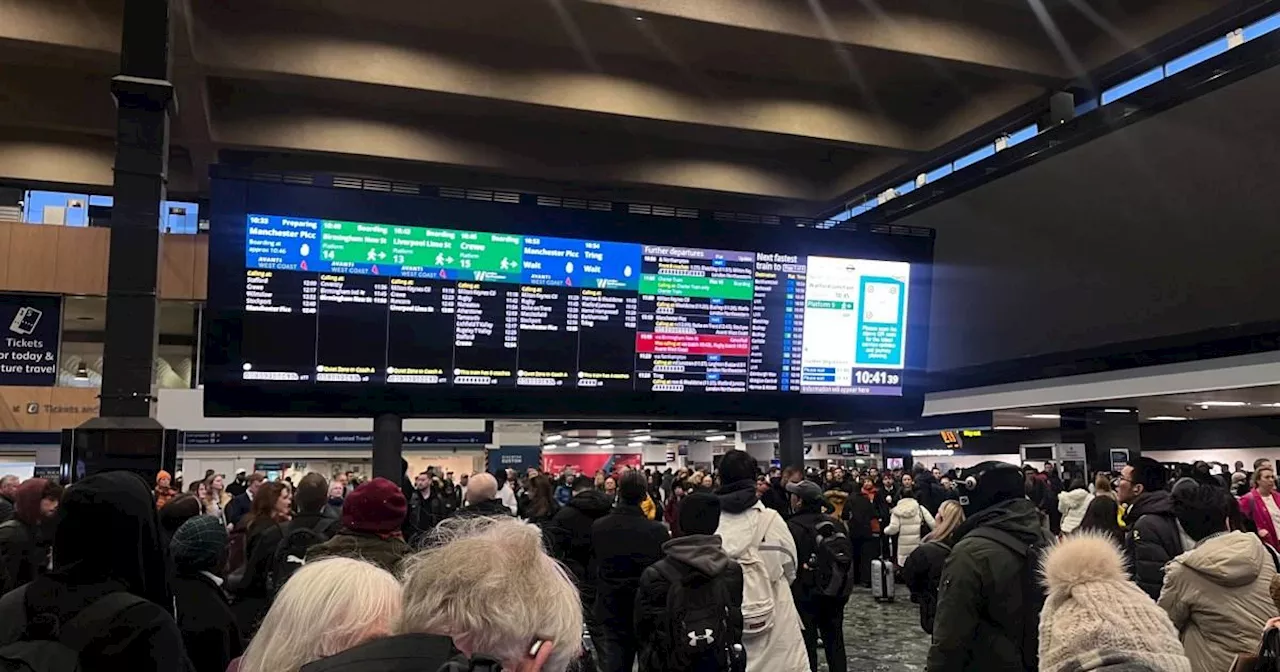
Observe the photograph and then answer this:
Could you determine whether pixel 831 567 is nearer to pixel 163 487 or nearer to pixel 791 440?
pixel 791 440

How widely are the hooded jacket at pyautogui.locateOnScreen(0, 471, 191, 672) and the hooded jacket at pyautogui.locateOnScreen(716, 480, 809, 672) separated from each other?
2539 mm

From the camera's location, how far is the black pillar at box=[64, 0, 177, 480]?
5781 millimetres

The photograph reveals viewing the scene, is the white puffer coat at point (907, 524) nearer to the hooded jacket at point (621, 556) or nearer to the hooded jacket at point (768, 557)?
the hooded jacket at point (621, 556)

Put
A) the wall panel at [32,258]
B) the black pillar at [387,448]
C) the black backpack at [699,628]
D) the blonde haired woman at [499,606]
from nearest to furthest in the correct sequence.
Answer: the blonde haired woman at [499,606] < the black backpack at [699,628] < the black pillar at [387,448] < the wall panel at [32,258]

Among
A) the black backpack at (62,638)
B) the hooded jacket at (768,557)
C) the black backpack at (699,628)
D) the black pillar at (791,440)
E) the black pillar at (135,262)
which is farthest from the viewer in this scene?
the black pillar at (791,440)

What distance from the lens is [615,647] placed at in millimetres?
5555

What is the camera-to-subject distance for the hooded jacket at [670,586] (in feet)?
12.4

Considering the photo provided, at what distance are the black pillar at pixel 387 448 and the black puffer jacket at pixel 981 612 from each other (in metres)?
5.26

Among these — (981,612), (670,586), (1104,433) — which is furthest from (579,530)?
(1104,433)

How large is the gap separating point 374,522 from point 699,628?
1384 millimetres

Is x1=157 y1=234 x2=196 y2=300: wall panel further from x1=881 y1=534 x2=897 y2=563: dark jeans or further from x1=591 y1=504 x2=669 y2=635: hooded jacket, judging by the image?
x1=591 y1=504 x2=669 y2=635: hooded jacket

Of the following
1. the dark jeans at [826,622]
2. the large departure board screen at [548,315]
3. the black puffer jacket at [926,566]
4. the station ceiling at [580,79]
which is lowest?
the dark jeans at [826,622]

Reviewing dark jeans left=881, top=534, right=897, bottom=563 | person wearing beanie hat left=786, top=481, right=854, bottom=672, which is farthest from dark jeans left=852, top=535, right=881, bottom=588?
person wearing beanie hat left=786, top=481, right=854, bottom=672

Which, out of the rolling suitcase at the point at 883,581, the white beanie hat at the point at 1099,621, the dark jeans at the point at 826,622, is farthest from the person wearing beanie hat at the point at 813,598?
the rolling suitcase at the point at 883,581
